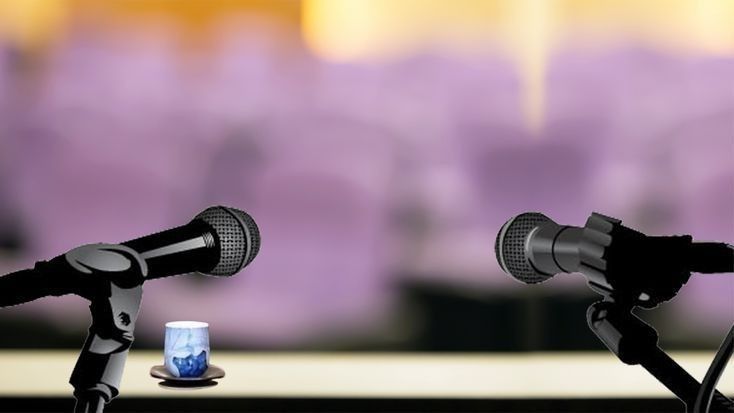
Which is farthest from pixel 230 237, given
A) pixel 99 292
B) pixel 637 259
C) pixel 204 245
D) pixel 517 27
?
pixel 517 27

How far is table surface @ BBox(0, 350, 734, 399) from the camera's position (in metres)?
1.86

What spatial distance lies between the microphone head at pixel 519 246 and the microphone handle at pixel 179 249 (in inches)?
10.2

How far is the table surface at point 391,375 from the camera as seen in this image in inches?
73.4

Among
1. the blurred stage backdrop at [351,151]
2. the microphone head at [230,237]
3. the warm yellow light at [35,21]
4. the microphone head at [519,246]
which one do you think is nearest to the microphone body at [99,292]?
the microphone head at [230,237]

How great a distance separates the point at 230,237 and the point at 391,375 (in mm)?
1164

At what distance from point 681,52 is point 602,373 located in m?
0.74

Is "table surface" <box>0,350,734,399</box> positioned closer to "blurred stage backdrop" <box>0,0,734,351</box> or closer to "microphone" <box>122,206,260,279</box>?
"blurred stage backdrop" <box>0,0,734,351</box>

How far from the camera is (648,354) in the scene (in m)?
0.60

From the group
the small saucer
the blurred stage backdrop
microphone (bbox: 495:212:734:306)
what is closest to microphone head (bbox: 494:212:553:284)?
microphone (bbox: 495:212:734:306)

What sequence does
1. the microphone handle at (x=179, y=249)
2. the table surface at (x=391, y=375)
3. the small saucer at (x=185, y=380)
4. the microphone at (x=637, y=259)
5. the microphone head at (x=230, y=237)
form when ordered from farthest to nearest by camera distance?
the table surface at (x=391, y=375) < the small saucer at (x=185, y=380) < the microphone head at (x=230, y=237) < the microphone handle at (x=179, y=249) < the microphone at (x=637, y=259)

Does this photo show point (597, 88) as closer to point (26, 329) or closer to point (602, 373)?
point (602, 373)

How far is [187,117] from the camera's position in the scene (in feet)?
6.21

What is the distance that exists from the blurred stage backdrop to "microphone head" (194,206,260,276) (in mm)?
1071

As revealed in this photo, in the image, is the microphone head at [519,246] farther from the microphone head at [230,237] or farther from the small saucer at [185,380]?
the small saucer at [185,380]
